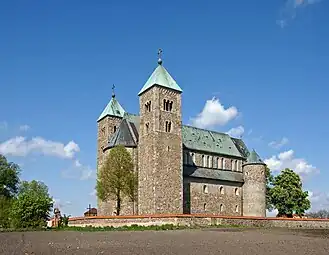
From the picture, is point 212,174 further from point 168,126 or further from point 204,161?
point 168,126

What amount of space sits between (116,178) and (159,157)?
6085mm

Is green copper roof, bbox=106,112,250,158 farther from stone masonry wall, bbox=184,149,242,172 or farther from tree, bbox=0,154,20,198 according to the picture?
tree, bbox=0,154,20,198

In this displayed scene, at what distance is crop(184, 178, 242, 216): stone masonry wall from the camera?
61.3 meters

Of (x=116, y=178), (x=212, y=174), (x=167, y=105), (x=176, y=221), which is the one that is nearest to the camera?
(x=176, y=221)

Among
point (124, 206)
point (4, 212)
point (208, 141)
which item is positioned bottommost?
point (4, 212)

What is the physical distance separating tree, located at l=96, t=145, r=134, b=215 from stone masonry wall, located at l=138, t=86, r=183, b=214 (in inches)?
65.6

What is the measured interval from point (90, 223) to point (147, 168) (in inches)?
435

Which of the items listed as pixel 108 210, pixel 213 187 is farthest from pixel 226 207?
pixel 108 210

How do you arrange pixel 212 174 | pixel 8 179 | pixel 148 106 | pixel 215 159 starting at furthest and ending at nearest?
pixel 8 179 < pixel 215 159 < pixel 212 174 < pixel 148 106

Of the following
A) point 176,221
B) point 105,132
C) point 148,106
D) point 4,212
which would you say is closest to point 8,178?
point 4,212

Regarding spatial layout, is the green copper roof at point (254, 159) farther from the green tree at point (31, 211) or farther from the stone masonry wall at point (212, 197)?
the green tree at point (31, 211)

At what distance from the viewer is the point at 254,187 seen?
67.4 m

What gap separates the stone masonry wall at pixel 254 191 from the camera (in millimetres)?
66688

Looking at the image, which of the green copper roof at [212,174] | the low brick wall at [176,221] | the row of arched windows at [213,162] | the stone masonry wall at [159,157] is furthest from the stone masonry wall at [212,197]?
the low brick wall at [176,221]
